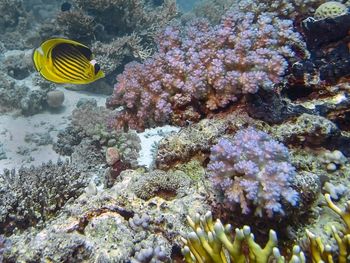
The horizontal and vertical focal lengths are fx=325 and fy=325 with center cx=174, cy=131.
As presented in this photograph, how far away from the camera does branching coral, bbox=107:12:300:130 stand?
345 centimetres

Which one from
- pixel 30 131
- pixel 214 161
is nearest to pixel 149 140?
pixel 214 161

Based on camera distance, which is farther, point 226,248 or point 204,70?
point 204,70

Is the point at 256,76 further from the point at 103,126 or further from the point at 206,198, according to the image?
the point at 103,126

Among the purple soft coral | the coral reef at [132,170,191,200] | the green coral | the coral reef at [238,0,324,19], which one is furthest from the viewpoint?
the coral reef at [238,0,324,19]

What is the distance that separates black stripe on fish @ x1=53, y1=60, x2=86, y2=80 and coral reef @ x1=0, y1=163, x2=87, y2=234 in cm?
109

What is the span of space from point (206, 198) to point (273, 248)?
90 cm

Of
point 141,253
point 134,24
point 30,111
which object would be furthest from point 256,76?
point 134,24

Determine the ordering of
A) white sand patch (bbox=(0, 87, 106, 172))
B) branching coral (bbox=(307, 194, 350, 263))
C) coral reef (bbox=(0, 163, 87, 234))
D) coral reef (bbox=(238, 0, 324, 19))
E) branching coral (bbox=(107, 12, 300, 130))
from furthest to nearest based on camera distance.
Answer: white sand patch (bbox=(0, 87, 106, 172)) < coral reef (bbox=(238, 0, 324, 19)) < branching coral (bbox=(107, 12, 300, 130)) < coral reef (bbox=(0, 163, 87, 234)) < branching coral (bbox=(307, 194, 350, 263))

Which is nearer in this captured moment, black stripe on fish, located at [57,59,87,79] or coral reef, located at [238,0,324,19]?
black stripe on fish, located at [57,59,87,79]

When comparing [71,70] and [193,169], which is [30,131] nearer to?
[71,70]

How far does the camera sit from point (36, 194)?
11.3 ft

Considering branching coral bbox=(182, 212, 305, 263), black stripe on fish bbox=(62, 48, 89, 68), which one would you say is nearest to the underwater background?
branching coral bbox=(182, 212, 305, 263)

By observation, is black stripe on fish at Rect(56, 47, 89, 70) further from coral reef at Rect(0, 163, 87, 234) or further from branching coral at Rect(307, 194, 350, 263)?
branching coral at Rect(307, 194, 350, 263)

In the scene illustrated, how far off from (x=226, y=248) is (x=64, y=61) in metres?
2.66
